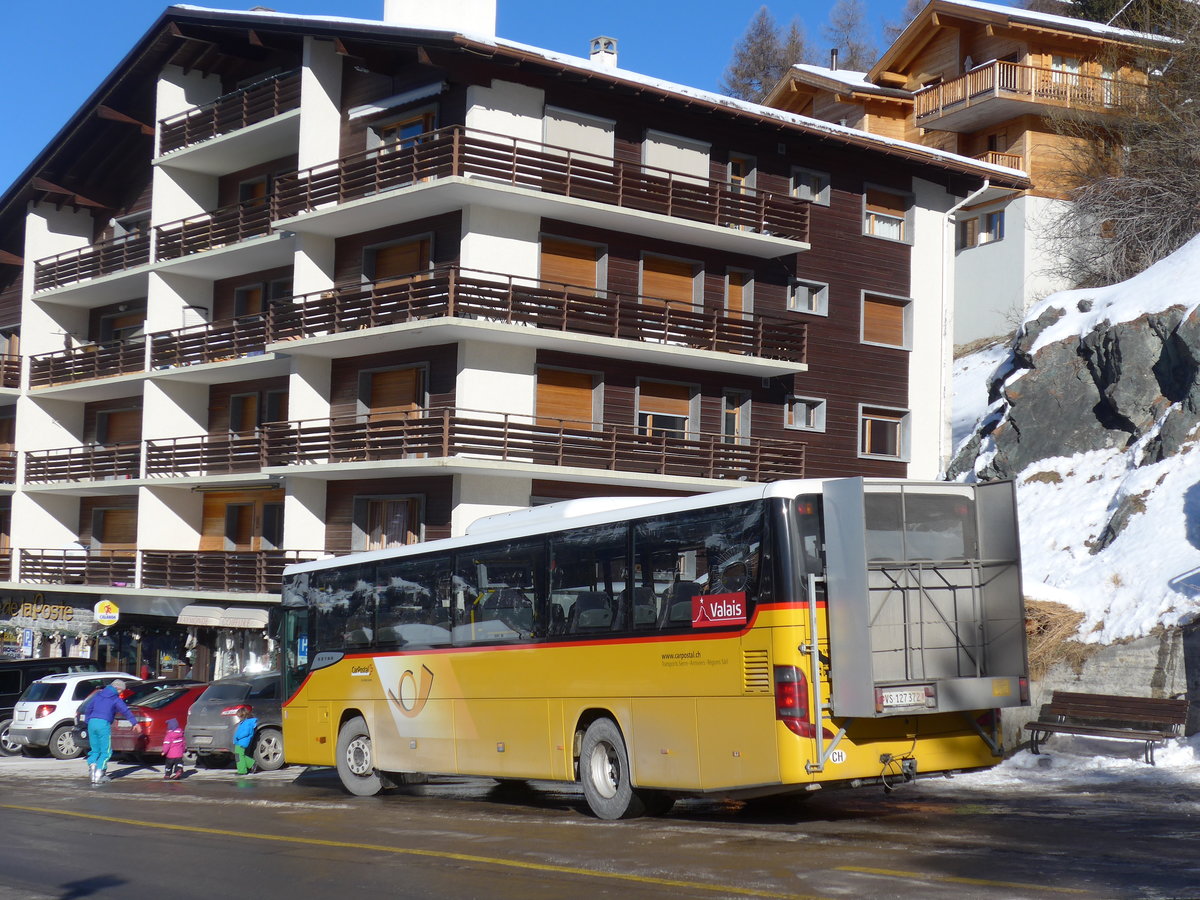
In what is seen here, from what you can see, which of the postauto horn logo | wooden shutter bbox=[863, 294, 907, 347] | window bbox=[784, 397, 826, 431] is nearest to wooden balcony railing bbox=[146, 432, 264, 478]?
window bbox=[784, 397, 826, 431]

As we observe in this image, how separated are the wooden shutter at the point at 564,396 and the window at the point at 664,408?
144 centimetres

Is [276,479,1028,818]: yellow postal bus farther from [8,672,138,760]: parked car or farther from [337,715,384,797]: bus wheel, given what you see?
[8,672,138,760]: parked car

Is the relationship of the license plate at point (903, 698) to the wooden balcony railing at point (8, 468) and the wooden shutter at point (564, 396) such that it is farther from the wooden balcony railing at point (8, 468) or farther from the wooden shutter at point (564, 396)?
the wooden balcony railing at point (8, 468)

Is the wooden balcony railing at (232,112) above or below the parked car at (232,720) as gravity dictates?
above

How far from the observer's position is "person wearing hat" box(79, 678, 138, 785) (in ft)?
70.3

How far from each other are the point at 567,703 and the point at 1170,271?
21241 mm

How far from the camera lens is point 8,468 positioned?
42250mm

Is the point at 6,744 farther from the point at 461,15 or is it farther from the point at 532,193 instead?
the point at 461,15

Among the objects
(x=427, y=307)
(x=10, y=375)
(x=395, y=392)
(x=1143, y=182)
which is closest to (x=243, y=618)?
(x=395, y=392)

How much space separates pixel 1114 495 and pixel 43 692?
2215 cm

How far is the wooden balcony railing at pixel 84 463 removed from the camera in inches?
1499

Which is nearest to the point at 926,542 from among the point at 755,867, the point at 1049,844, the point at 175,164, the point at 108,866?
the point at 1049,844

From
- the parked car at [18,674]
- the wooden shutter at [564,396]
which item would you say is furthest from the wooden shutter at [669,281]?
the parked car at [18,674]

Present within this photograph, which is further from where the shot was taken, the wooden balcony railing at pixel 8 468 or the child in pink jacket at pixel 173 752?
the wooden balcony railing at pixel 8 468
